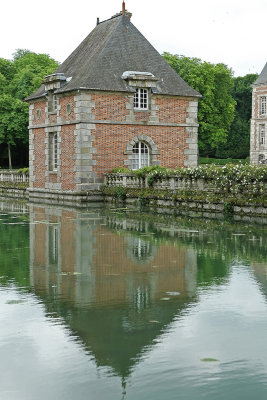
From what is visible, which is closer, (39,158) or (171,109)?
(171,109)

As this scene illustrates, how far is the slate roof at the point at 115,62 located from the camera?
24656mm

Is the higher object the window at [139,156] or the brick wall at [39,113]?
the brick wall at [39,113]

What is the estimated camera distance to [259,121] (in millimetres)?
66375

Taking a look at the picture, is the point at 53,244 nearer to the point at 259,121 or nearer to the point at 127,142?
the point at 127,142

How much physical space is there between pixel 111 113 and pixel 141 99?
1.67 metres

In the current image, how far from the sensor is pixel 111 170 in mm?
24891

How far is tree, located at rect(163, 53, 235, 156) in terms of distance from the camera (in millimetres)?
52562

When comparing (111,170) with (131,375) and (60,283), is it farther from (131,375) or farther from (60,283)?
(131,375)

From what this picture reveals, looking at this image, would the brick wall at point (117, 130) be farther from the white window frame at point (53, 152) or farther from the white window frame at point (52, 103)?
the white window frame at point (53, 152)

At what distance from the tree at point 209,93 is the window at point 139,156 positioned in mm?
26967

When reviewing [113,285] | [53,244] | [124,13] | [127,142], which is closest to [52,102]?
[127,142]

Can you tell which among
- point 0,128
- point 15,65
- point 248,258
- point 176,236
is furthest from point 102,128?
point 15,65

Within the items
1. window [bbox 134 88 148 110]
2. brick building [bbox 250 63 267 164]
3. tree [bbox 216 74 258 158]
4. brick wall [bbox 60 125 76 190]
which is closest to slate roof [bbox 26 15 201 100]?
window [bbox 134 88 148 110]

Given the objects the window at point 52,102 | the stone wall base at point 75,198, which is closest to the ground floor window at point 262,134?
the window at point 52,102
